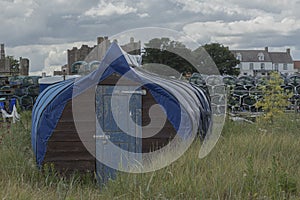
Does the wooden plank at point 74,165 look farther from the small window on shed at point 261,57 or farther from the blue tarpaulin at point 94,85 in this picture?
the small window on shed at point 261,57

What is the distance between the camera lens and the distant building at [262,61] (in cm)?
9388

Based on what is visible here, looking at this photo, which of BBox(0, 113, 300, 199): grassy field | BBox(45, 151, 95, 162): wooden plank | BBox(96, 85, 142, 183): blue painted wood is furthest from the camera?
BBox(96, 85, 142, 183): blue painted wood

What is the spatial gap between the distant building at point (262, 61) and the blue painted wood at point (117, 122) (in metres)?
81.8

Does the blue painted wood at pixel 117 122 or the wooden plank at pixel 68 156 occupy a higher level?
the blue painted wood at pixel 117 122

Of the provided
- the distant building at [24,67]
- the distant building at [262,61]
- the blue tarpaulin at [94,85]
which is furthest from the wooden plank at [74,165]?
the distant building at [262,61]

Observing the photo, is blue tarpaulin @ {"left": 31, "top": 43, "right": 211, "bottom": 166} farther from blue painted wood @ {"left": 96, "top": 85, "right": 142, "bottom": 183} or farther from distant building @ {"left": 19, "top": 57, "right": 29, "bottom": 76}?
distant building @ {"left": 19, "top": 57, "right": 29, "bottom": 76}

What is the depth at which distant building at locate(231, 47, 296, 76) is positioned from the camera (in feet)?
308

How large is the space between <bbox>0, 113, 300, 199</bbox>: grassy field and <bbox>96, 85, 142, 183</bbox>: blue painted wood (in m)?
0.86

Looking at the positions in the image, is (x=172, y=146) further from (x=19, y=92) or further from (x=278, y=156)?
(x=19, y=92)

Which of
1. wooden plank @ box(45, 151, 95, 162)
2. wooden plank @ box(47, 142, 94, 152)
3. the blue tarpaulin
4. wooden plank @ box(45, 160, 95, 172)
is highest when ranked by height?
the blue tarpaulin

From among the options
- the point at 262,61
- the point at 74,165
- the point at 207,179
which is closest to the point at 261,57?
the point at 262,61

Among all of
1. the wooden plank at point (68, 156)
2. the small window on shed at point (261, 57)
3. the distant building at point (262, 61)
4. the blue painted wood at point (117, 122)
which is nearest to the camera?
the wooden plank at point (68, 156)

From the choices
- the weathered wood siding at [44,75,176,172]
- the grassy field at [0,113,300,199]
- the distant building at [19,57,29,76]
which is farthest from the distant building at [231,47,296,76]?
the grassy field at [0,113,300,199]

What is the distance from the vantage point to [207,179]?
21.2 ft
